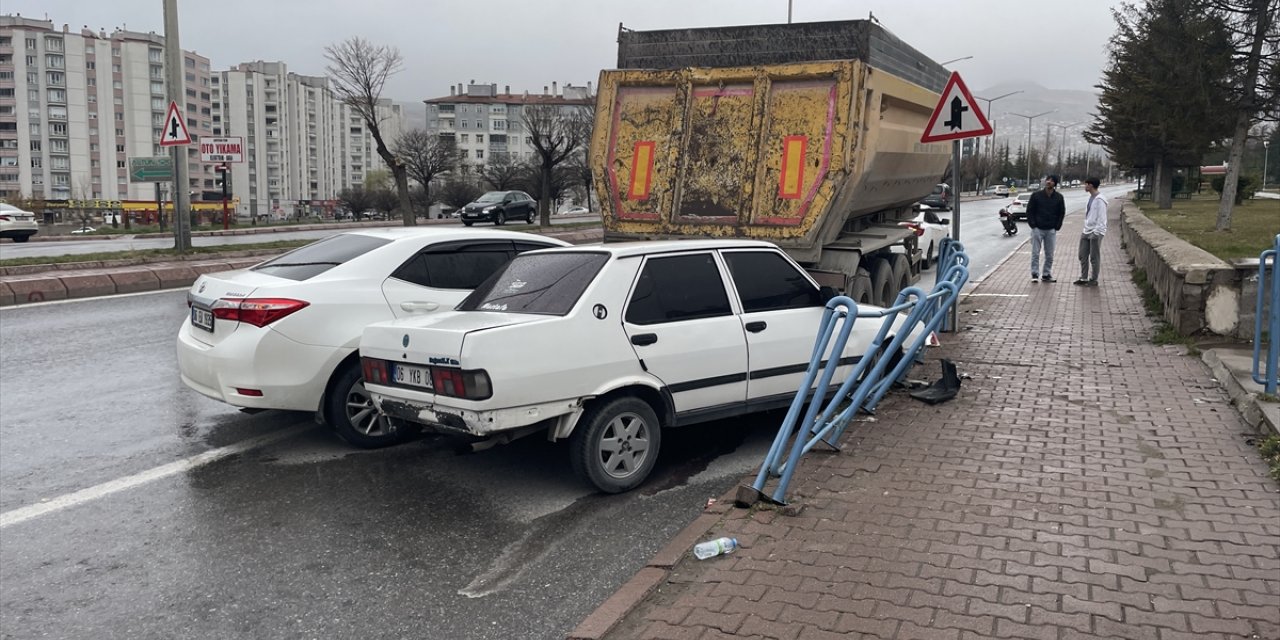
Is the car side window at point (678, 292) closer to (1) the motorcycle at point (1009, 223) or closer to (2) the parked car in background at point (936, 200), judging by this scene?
(2) the parked car in background at point (936, 200)

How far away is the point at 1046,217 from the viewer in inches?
606

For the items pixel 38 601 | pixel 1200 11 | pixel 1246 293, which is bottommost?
pixel 38 601

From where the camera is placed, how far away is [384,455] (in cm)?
654

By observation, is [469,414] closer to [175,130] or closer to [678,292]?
[678,292]

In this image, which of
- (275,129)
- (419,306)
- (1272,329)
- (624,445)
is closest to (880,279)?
(1272,329)

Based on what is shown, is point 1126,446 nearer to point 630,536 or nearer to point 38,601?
point 630,536

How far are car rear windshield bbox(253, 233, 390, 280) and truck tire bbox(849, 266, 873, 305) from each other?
484 cm

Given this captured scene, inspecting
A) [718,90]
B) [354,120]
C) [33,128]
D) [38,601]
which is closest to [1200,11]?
[718,90]

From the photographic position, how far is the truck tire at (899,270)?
12359 mm

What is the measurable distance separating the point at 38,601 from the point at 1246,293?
9679 millimetres

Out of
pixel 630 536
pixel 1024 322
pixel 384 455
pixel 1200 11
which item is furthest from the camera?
pixel 1200 11

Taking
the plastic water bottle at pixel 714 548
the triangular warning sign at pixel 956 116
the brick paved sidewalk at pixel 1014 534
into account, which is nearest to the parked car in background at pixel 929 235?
the triangular warning sign at pixel 956 116

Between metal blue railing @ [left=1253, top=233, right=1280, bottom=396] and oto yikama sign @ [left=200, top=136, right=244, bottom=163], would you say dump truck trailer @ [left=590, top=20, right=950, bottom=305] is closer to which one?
metal blue railing @ [left=1253, top=233, right=1280, bottom=396]

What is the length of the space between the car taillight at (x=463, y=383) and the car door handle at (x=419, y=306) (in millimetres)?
1655
